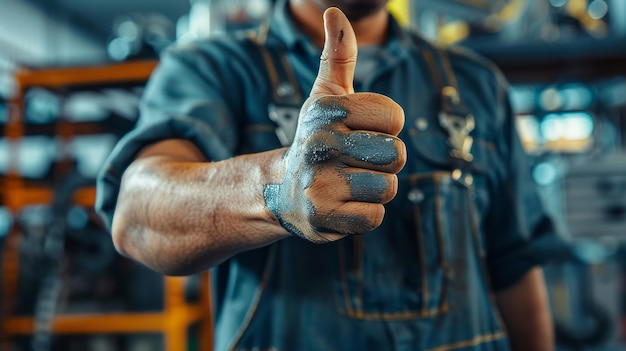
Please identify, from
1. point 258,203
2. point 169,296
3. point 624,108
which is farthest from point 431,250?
point 624,108

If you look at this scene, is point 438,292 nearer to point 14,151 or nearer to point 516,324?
point 516,324

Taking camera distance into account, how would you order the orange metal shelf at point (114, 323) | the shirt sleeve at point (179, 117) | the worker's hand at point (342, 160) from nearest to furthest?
the worker's hand at point (342, 160), the shirt sleeve at point (179, 117), the orange metal shelf at point (114, 323)

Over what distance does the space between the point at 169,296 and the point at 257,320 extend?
5.84 ft

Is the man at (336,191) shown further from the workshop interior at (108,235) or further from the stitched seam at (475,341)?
the workshop interior at (108,235)

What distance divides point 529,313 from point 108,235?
6.73ft

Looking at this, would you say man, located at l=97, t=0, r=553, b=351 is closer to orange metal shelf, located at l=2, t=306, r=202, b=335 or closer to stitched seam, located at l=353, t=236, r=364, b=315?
stitched seam, located at l=353, t=236, r=364, b=315

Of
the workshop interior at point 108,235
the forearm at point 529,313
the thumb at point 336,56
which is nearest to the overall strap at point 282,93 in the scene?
the thumb at point 336,56

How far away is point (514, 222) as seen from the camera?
111 cm

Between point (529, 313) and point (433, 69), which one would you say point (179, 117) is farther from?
point (529, 313)

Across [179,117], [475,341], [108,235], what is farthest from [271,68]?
[108,235]

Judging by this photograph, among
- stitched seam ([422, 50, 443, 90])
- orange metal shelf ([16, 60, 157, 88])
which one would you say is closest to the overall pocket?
stitched seam ([422, 50, 443, 90])

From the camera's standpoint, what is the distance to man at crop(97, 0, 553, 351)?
1.98 ft

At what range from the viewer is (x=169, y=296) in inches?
101

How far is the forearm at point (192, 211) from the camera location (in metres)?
0.68
